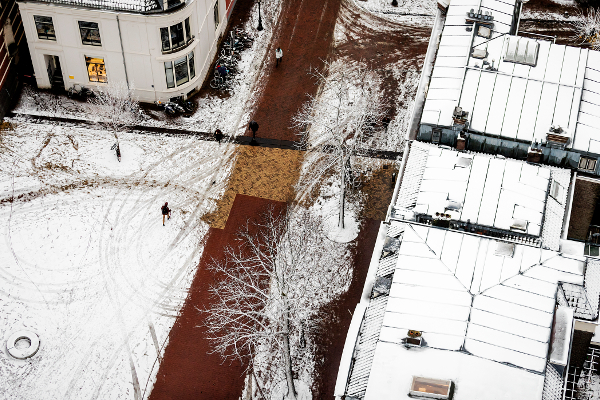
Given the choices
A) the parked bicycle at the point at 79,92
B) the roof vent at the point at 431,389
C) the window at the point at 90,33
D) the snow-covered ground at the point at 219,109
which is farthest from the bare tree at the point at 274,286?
the window at the point at 90,33

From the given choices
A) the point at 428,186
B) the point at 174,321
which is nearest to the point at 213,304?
the point at 174,321

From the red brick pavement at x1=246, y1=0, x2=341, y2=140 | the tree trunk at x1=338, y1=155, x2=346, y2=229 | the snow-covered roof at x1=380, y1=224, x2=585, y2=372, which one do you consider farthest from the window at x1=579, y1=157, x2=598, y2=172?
the red brick pavement at x1=246, y1=0, x2=341, y2=140

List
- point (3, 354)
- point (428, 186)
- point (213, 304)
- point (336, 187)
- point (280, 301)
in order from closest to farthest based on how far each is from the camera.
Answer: point (280, 301) → point (428, 186) → point (3, 354) → point (213, 304) → point (336, 187)

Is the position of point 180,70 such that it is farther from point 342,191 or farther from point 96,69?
point 342,191

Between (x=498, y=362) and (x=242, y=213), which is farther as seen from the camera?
(x=242, y=213)

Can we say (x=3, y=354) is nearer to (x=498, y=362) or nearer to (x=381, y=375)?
(x=381, y=375)

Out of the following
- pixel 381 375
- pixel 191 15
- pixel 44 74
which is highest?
pixel 191 15

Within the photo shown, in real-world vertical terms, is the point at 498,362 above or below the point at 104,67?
below
